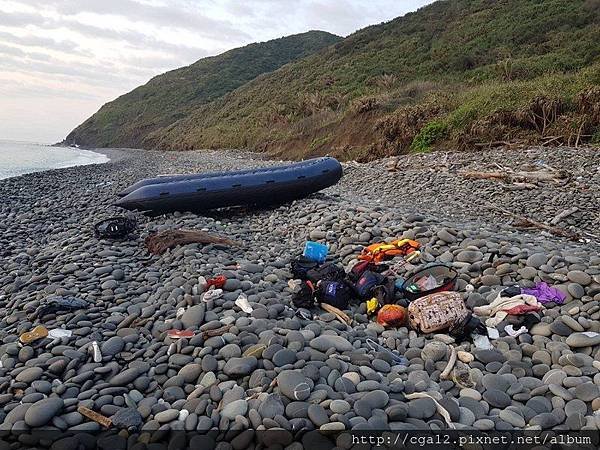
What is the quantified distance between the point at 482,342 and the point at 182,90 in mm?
72988

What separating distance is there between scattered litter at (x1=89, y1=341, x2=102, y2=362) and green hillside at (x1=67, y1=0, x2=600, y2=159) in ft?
40.4

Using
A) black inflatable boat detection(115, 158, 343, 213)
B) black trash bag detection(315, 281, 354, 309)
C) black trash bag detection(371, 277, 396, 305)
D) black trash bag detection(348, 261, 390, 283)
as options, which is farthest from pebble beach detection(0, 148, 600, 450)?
black inflatable boat detection(115, 158, 343, 213)

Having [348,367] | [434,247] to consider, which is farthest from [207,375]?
[434,247]

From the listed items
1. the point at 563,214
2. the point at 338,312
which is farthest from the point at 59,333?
the point at 563,214

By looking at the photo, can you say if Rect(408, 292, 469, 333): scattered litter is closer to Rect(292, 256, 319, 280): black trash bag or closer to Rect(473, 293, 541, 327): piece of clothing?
Rect(473, 293, 541, 327): piece of clothing

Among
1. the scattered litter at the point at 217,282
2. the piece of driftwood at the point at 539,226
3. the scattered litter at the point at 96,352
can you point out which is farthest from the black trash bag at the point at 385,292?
the piece of driftwood at the point at 539,226

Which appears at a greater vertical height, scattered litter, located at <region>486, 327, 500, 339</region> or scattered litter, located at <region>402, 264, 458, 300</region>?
scattered litter, located at <region>402, 264, 458, 300</region>

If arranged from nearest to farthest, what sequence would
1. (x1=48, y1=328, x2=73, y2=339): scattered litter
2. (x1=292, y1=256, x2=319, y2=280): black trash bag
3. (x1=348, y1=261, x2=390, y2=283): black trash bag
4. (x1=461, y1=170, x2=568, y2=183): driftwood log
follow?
(x1=48, y1=328, x2=73, y2=339): scattered litter < (x1=348, y1=261, x2=390, y2=283): black trash bag < (x1=292, y1=256, x2=319, y2=280): black trash bag < (x1=461, y1=170, x2=568, y2=183): driftwood log

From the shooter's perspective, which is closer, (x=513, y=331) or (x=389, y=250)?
(x=513, y=331)

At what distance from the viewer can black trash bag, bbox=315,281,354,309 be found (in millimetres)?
4473

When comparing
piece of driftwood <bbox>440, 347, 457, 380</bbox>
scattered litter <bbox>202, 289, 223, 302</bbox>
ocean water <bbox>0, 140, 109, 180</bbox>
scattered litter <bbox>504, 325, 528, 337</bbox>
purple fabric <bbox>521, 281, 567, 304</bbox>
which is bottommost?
piece of driftwood <bbox>440, 347, 457, 380</bbox>

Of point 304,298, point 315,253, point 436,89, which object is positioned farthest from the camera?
point 436,89

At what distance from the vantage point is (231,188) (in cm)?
855

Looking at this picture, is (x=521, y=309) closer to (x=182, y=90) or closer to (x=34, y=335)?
(x=34, y=335)
